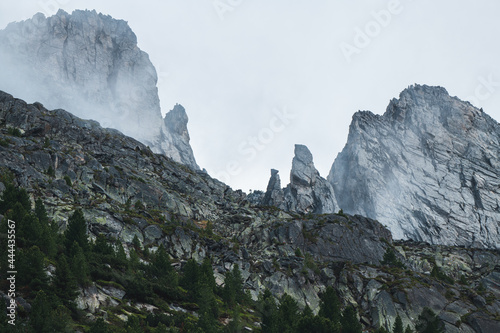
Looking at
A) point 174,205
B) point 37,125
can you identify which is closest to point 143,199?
point 174,205

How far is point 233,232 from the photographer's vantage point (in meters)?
124

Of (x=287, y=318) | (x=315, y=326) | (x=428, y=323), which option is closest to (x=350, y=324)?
(x=315, y=326)

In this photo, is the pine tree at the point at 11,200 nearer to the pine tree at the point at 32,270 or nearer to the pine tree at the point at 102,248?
the pine tree at the point at 102,248

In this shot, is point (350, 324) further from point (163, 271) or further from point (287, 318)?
point (163, 271)

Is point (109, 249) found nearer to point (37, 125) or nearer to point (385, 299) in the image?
point (385, 299)

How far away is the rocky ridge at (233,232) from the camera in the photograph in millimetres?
90250

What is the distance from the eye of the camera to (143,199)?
121438 millimetres

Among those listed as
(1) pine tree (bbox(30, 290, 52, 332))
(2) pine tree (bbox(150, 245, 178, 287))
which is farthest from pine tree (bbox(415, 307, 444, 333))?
(1) pine tree (bbox(30, 290, 52, 332))

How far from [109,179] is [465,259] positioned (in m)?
107

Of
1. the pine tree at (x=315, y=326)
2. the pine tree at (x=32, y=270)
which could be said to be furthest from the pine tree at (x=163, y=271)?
the pine tree at (x=32, y=270)

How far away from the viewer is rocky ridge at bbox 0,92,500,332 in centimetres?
9025

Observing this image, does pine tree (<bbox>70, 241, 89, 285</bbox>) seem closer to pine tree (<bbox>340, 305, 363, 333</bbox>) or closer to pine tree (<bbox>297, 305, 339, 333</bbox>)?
pine tree (<bbox>297, 305, 339, 333</bbox>)

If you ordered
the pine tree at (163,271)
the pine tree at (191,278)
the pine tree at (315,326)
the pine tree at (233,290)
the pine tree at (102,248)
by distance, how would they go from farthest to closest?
1. the pine tree at (233,290)
2. the pine tree at (102,248)
3. the pine tree at (191,278)
4. the pine tree at (163,271)
5. the pine tree at (315,326)

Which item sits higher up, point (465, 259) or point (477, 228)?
point (477, 228)
